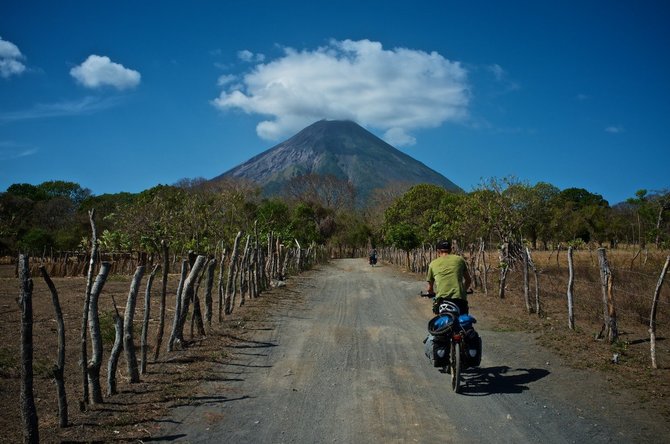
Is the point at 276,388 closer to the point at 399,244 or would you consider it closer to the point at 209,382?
the point at 209,382

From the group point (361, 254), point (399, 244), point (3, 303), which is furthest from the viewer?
point (361, 254)

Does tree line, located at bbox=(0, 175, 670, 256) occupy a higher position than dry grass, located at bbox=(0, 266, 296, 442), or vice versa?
tree line, located at bbox=(0, 175, 670, 256)

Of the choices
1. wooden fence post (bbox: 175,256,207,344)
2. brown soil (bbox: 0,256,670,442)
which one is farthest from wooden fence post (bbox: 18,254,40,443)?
wooden fence post (bbox: 175,256,207,344)

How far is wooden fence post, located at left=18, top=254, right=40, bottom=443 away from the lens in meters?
4.12

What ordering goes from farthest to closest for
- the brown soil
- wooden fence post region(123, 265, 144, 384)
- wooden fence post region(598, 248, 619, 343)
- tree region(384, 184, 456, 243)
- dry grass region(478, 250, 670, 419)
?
tree region(384, 184, 456, 243) → wooden fence post region(598, 248, 619, 343) → dry grass region(478, 250, 670, 419) → wooden fence post region(123, 265, 144, 384) → the brown soil

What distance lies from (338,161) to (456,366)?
154 meters

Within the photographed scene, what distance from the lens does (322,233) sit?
56.8 m

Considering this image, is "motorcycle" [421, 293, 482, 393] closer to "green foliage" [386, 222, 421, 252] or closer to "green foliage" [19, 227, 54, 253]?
"green foliage" [386, 222, 421, 252]

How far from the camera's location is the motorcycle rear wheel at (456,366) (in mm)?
5641

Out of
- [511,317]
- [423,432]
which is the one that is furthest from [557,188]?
[423,432]

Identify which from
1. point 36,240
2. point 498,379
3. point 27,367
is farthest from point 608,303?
point 36,240

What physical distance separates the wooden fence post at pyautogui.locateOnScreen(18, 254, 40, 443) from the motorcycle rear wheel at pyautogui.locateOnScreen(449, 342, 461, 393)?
408 cm

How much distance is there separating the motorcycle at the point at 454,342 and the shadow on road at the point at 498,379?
27 centimetres

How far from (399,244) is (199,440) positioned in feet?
86.7
